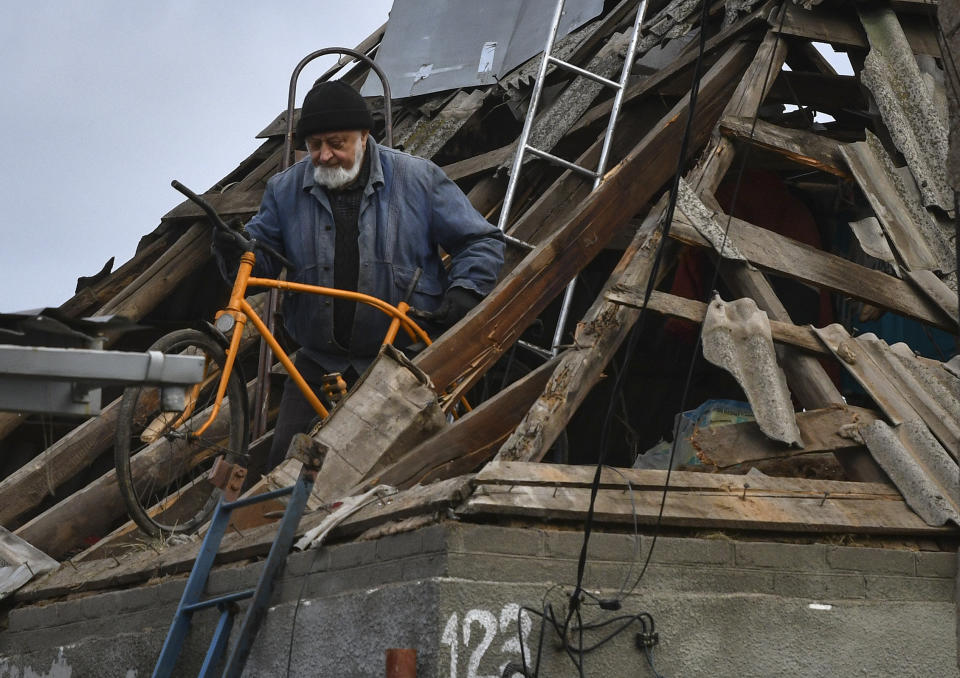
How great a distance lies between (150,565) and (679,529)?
2.34 meters

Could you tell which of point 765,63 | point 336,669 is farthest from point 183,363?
point 765,63

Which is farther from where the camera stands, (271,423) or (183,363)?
(271,423)

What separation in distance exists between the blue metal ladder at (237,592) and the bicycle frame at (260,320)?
0.83 m

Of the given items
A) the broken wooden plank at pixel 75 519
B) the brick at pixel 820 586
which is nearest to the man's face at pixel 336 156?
the broken wooden plank at pixel 75 519

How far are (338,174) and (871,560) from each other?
114 inches

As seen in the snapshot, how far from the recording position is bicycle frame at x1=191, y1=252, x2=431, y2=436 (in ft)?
19.0

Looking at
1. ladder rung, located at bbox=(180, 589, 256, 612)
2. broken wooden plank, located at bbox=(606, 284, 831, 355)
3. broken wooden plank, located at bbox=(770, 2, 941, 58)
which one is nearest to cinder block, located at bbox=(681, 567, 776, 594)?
broken wooden plank, located at bbox=(606, 284, 831, 355)

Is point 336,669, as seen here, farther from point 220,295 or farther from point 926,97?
point 220,295

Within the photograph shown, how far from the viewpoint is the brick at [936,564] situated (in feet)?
16.0

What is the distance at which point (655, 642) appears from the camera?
14.4 feet

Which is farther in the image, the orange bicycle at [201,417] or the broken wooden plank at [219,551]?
the orange bicycle at [201,417]

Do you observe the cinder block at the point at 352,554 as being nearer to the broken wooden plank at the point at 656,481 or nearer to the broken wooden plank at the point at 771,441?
Answer: the broken wooden plank at the point at 656,481

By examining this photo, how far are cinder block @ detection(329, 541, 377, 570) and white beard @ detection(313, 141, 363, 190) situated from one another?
2.10 metres

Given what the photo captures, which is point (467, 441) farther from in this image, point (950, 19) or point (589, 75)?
point (589, 75)
